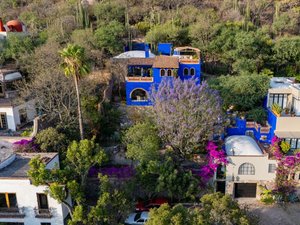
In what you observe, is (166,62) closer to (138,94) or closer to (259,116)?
(138,94)

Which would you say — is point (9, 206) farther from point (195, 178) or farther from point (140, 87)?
point (140, 87)

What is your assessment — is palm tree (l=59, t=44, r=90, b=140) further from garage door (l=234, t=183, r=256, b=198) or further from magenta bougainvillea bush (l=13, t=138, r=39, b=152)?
garage door (l=234, t=183, r=256, b=198)

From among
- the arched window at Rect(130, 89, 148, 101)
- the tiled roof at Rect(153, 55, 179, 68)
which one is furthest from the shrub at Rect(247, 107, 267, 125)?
the arched window at Rect(130, 89, 148, 101)

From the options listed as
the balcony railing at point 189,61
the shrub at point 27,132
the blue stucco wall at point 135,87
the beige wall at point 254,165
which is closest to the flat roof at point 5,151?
the shrub at point 27,132

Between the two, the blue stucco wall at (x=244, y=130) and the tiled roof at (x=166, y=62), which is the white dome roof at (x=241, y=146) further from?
the tiled roof at (x=166, y=62)

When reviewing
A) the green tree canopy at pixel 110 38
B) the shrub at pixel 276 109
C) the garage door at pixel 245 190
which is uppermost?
the green tree canopy at pixel 110 38

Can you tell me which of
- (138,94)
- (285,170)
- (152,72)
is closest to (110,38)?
(152,72)

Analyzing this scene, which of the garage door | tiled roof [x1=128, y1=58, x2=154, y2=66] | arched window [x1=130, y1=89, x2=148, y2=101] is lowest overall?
the garage door
